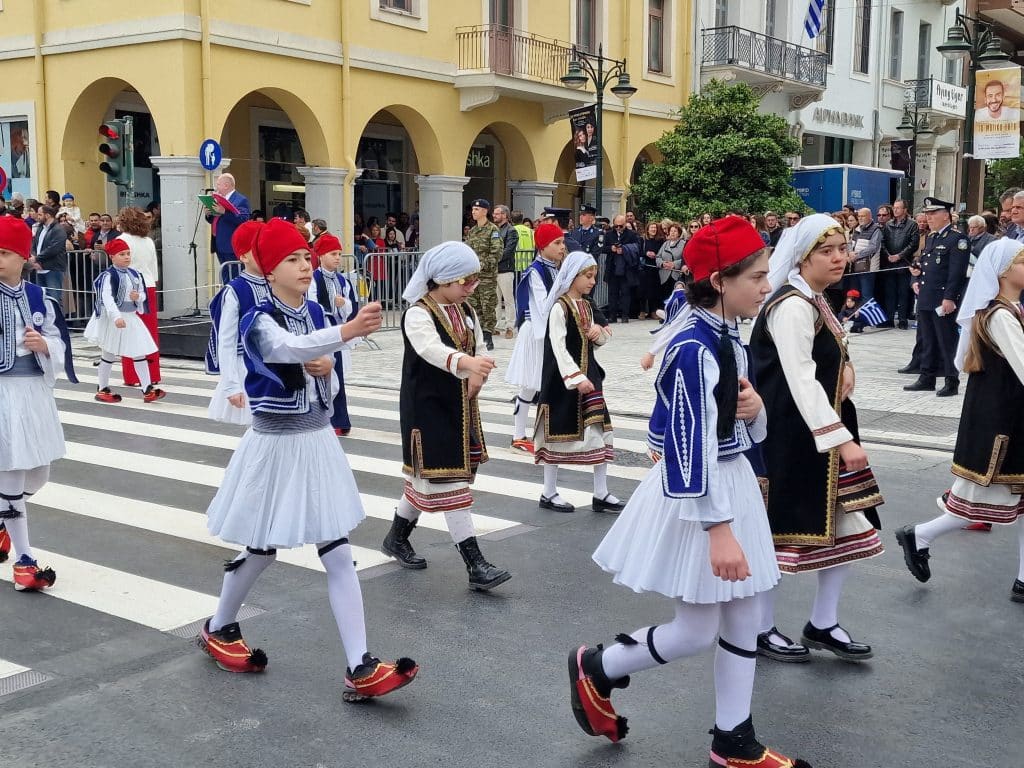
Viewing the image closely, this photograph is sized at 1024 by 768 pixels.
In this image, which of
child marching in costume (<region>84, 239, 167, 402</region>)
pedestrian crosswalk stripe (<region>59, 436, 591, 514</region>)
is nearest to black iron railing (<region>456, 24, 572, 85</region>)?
child marching in costume (<region>84, 239, 167, 402</region>)

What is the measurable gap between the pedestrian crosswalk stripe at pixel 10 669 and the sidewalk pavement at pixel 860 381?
740 centimetres

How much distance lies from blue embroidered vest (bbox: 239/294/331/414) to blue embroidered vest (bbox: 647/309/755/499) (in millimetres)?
1497

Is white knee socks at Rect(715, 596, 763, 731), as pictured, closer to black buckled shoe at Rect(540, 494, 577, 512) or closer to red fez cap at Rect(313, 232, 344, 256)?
black buckled shoe at Rect(540, 494, 577, 512)

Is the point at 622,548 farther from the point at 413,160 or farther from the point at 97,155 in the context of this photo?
the point at 413,160

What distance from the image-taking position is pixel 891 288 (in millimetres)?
20000

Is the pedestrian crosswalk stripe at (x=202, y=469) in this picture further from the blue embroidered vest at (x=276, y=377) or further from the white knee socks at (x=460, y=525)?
the blue embroidered vest at (x=276, y=377)

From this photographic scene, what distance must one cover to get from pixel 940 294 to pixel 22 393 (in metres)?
10.6

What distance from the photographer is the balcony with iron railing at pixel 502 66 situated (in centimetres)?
2439

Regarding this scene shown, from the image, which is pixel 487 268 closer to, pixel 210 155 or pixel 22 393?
pixel 210 155

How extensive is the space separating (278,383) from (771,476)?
6.69ft

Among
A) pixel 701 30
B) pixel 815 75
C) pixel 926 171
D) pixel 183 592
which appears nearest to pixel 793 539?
pixel 183 592

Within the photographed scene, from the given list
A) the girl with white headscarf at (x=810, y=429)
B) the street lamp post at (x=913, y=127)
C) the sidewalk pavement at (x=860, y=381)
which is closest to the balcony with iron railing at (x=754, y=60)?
the street lamp post at (x=913, y=127)

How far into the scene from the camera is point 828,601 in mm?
5020

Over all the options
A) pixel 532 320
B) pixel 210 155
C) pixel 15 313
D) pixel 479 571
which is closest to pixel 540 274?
pixel 532 320
